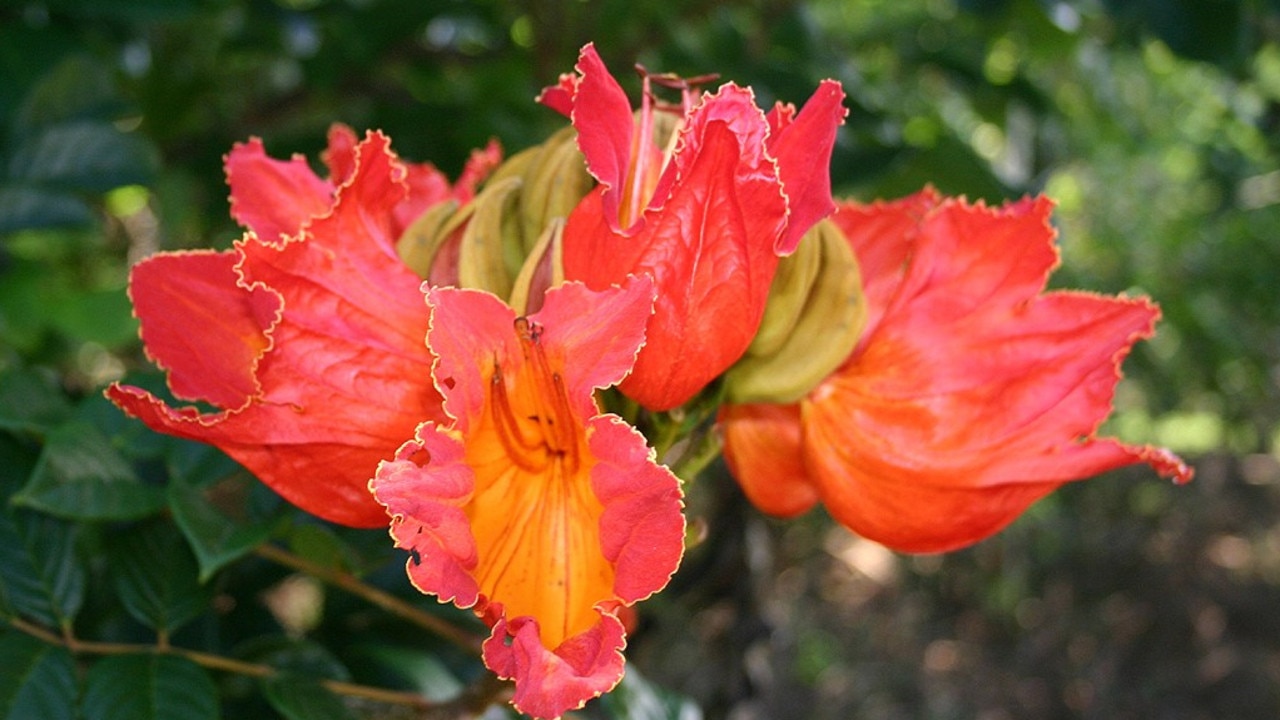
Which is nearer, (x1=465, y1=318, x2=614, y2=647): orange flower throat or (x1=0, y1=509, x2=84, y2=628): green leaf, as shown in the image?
(x1=465, y1=318, x2=614, y2=647): orange flower throat

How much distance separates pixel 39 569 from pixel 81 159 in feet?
1.73

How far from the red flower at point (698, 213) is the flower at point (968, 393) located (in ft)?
0.51

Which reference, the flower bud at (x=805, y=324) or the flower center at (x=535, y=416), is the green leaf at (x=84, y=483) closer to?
the flower center at (x=535, y=416)

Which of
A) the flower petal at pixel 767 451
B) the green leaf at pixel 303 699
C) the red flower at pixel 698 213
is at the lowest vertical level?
the green leaf at pixel 303 699

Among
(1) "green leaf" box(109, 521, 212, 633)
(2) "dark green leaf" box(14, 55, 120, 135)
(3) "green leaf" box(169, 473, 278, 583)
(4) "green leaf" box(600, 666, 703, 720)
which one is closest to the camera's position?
(3) "green leaf" box(169, 473, 278, 583)

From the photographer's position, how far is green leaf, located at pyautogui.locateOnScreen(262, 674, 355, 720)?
91 cm

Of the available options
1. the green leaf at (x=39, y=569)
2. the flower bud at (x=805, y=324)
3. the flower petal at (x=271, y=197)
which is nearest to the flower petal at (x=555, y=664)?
the flower bud at (x=805, y=324)

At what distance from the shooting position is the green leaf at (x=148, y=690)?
86 centimetres

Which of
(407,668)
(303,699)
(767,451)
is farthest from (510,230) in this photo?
(407,668)

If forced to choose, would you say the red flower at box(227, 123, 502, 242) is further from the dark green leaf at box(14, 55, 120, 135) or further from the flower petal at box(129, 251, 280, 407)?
the dark green leaf at box(14, 55, 120, 135)

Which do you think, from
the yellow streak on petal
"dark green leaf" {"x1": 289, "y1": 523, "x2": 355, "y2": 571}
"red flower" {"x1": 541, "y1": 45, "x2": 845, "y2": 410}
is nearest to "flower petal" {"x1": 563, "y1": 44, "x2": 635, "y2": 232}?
"red flower" {"x1": 541, "y1": 45, "x2": 845, "y2": 410}

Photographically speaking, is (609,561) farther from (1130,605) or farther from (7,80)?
(1130,605)

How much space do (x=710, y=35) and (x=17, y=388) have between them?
1.09 m

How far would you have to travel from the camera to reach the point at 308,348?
2.42ft
